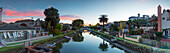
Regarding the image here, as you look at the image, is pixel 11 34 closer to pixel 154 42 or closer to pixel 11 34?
pixel 11 34

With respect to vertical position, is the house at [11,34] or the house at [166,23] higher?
the house at [166,23]

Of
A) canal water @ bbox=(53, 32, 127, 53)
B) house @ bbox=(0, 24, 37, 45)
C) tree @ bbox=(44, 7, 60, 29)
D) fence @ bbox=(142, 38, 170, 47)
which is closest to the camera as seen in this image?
fence @ bbox=(142, 38, 170, 47)

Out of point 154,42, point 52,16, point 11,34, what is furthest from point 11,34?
point 154,42

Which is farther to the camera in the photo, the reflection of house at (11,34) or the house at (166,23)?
the house at (166,23)

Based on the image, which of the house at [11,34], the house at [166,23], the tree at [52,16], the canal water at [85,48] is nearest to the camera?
the house at [11,34]

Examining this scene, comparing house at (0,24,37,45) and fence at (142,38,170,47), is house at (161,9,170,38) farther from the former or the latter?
house at (0,24,37,45)

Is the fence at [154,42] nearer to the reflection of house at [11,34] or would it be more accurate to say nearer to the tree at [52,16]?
the reflection of house at [11,34]

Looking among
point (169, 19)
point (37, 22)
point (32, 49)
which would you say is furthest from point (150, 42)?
point (37, 22)

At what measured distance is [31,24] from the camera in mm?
53250

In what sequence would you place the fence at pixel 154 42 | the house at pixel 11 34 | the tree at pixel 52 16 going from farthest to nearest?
the tree at pixel 52 16
the house at pixel 11 34
the fence at pixel 154 42

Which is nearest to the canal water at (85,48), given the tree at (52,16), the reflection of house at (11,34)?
the reflection of house at (11,34)

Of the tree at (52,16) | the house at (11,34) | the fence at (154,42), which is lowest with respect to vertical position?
the fence at (154,42)

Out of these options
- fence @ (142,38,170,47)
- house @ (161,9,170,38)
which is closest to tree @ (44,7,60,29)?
fence @ (142,38,170,47)

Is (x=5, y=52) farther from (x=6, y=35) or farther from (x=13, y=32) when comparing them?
(x=13, y=32)
